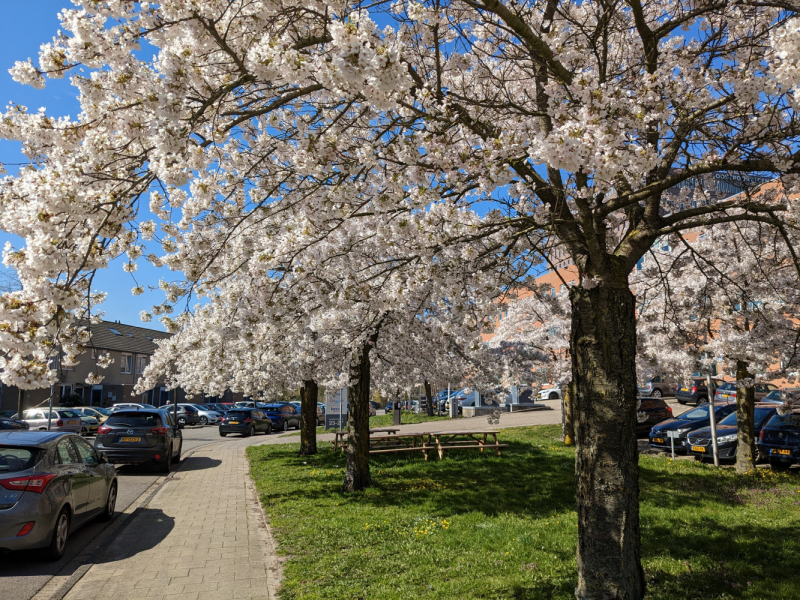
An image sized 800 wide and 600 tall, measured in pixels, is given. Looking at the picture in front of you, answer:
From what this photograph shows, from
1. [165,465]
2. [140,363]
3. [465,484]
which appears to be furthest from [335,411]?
[140,363]

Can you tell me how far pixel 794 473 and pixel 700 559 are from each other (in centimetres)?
856

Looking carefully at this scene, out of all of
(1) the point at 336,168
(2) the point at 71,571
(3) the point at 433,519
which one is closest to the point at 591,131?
(1) the point at 336,168

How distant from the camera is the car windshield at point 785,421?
42.1 ft

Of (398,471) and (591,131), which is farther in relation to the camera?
(398,471)

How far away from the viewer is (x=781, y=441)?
13242 millimetres

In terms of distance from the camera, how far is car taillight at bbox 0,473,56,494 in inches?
242

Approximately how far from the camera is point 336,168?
5152 mm

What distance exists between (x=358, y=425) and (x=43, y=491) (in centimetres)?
538

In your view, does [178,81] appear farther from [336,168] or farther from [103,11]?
[336,168]

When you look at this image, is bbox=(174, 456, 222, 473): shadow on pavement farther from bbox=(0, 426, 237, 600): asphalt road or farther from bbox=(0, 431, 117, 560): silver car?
bbox=(0, 431, 117, 560): silver car

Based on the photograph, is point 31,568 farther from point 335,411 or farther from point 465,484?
point 335,411

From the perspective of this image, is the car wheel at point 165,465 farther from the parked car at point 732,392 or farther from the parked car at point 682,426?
the parked car at point 732,392

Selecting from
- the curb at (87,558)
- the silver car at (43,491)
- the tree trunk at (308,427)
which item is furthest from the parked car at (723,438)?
the silver car at (43,491)

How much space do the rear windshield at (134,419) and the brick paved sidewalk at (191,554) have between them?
11.5 feet
